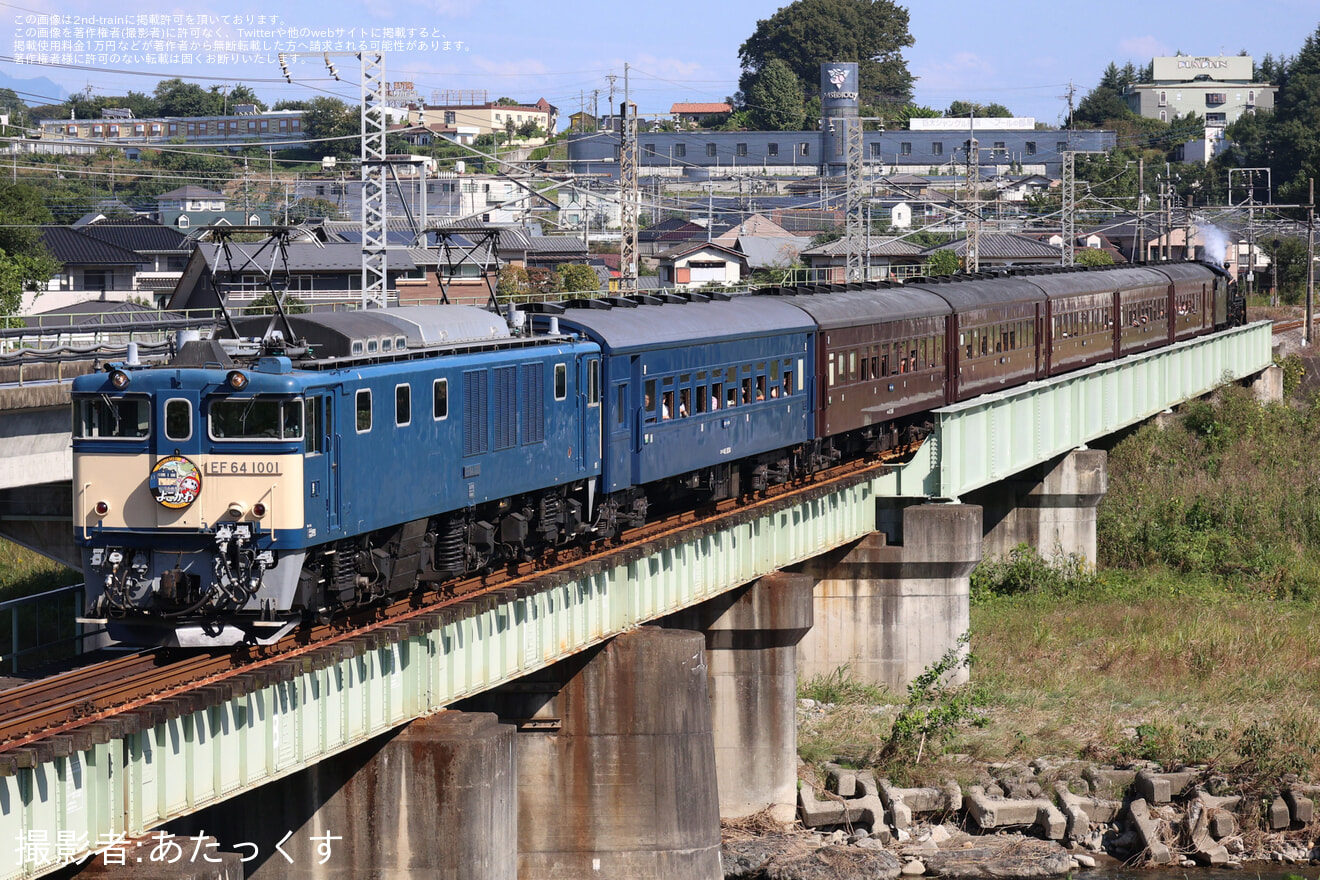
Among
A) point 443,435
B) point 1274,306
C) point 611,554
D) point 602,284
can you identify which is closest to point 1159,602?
point 611,554

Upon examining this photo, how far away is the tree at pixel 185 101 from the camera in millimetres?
185500

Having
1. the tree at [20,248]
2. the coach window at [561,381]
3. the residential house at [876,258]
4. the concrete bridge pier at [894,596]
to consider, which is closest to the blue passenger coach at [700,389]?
the coach window at [561,381]

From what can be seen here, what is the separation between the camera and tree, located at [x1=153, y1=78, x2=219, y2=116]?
185500mm

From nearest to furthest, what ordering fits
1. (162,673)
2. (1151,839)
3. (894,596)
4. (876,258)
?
(162,673) → (1151,839) → (894,596) → (876,258)

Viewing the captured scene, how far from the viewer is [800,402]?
34.0 metres

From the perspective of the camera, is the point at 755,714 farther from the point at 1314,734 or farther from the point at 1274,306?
the point at 1274,306

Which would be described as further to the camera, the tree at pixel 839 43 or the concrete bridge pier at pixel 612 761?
the tree at pixel 839 43

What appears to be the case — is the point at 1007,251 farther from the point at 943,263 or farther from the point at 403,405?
the point at 403,405

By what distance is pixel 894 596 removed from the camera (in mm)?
38562

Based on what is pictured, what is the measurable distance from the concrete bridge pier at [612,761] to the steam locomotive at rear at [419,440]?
222 centimetres

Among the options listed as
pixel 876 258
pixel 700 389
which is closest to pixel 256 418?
pixel 700 389

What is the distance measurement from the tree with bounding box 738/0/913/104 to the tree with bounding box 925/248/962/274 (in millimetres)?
98086

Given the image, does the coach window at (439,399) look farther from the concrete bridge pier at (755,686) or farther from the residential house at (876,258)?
the residential house at (876,258)

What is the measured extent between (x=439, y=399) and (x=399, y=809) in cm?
500
